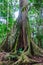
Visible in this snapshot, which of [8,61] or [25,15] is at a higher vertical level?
Answer: [25,15]

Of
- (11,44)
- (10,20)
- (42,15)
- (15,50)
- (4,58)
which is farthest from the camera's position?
(10,20)

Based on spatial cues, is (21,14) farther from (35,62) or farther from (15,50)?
(35,62)

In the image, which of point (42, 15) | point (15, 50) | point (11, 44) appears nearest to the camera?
point (15, 50)

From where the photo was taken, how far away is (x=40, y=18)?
10.4m

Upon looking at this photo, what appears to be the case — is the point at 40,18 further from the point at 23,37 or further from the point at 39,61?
the point at 39,61

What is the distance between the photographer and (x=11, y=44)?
9.43 m

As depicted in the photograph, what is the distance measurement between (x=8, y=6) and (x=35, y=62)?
723cm

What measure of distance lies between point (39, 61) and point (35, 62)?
→ 247 mm

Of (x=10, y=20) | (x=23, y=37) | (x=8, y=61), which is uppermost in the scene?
(x=10, y=20)

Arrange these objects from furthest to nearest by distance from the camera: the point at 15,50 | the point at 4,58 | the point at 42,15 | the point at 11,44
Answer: the point at 42,15 → the point at 11,44 → the point at 15,50 → the point at 4,58

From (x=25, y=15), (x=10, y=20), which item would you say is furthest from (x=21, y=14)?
Answer: (x=10, y=20)

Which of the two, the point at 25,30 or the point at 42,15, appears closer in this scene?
the point at 25,30

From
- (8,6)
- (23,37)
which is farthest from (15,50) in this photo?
(8,6)

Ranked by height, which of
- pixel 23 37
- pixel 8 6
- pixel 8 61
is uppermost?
pixel 8 6
